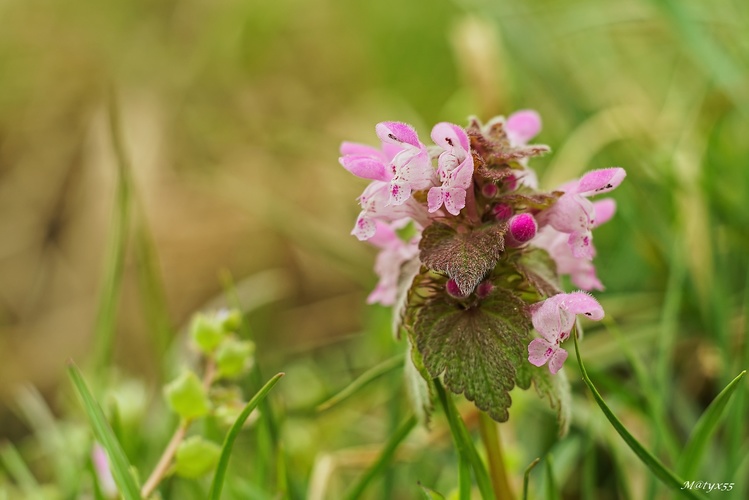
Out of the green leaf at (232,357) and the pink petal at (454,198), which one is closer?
the pink petal at (454,198)

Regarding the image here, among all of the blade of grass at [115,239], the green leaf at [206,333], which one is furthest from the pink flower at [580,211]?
the blade of grass at [115,239]

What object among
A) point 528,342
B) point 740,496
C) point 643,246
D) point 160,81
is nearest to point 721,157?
point 643,246

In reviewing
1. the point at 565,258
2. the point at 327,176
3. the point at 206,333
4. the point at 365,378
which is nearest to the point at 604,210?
the point at 565,258

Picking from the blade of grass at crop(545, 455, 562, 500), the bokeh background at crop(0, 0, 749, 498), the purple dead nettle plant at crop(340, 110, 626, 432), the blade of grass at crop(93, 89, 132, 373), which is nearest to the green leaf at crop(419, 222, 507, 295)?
the purple dead nettle plant at crop(340, 110, 626, 432)

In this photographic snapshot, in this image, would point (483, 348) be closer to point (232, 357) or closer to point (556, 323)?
point (556, 323)

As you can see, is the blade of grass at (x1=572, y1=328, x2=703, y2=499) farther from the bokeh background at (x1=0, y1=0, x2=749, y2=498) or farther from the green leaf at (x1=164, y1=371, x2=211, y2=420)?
the green leaf at (x1=164, y1=371, x2=211, y2=420)

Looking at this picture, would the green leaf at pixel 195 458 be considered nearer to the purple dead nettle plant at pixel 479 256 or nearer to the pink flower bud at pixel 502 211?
the purple dead nettle plant at pixel 479 256

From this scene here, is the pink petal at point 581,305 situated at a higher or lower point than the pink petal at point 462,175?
lower

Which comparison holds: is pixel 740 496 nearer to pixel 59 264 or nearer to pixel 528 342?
pixel 528 342

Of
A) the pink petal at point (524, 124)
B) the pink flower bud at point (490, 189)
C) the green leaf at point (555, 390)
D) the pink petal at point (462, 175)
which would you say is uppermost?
the pink petal at point (462, 175)
